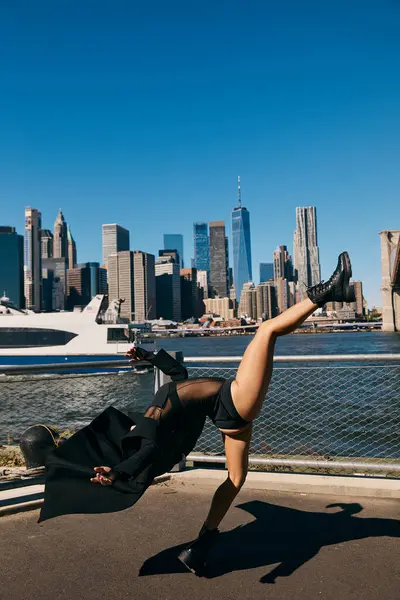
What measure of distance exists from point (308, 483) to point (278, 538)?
89cm

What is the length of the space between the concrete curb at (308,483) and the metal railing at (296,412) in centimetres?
23

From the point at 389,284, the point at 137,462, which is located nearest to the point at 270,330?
the point at 137,462

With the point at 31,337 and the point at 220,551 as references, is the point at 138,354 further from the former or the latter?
the point at 31,337

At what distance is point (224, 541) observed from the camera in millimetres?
3256

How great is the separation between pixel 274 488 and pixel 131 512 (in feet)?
3.85

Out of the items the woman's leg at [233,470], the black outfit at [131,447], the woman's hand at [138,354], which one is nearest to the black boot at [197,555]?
the woman's leg at [233,470]

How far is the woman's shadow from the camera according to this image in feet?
9.55

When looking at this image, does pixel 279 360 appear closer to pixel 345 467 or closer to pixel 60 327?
pixel 345 467

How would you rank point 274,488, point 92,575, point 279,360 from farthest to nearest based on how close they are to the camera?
point 279,360 < point 274,488 < point 92,575

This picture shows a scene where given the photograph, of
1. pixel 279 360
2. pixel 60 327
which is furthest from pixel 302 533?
pixel 60 327

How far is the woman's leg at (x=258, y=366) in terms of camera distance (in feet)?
9.21

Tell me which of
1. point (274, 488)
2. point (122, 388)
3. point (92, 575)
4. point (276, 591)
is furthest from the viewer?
point (122, 388)

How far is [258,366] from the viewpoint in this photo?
9.21 ft

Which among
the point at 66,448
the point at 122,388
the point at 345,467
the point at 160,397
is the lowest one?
the point at 122,388
